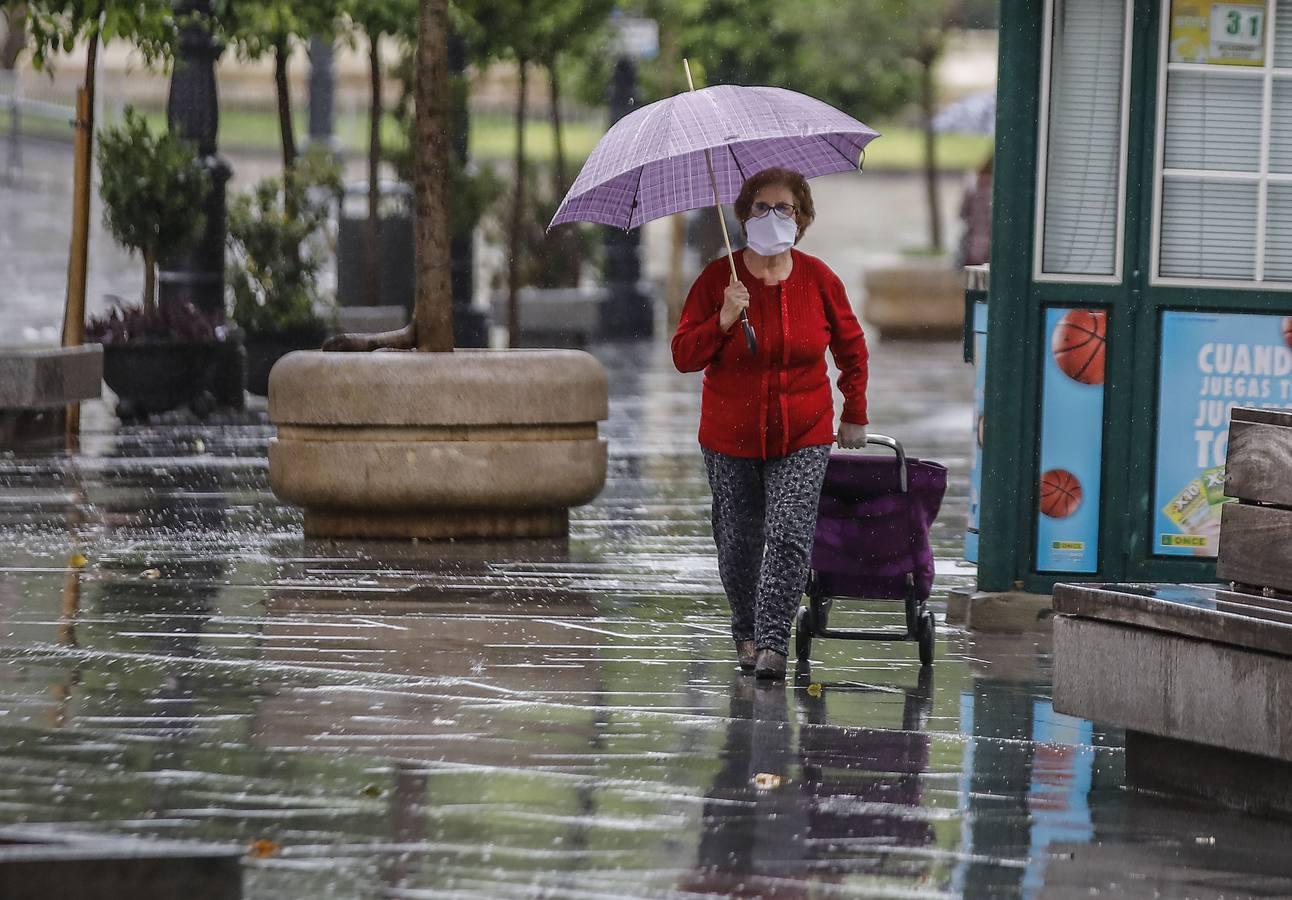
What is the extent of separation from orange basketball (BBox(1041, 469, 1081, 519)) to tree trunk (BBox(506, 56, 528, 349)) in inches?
470

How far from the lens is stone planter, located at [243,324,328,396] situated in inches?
674

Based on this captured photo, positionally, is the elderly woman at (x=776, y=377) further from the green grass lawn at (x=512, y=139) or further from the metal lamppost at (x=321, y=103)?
the green grass lawn at (x=512, y=139)

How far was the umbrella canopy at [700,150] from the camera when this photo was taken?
289 inches

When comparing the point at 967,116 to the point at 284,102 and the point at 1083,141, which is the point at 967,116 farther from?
the point at 1083,141

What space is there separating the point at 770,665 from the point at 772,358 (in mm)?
987

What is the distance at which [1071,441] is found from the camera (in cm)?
872

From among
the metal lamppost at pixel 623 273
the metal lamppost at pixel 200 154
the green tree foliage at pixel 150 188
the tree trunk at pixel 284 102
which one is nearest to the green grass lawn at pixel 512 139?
the metal lamppost at pixel 623 273

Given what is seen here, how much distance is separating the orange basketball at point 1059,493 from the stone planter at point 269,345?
9.26 m

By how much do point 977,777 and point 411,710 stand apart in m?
1.72

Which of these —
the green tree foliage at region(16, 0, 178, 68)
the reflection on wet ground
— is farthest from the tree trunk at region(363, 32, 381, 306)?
the reflection on wet ground

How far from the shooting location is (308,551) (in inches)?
403

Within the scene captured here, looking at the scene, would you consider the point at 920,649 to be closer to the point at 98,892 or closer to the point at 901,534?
the point at 901,534

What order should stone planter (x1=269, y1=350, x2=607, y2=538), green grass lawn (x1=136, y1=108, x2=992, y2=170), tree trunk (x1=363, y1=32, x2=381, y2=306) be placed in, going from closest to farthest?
stone planter (x1=269, y1=350, x2=607, y2=538) < tree trunk (x1=363, y1=32, x2=381, y2=306) < green grass lawn (x1=136, y1=108, x2=992, y2=170)

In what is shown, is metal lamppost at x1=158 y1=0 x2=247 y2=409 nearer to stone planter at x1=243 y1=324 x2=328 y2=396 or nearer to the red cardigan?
stone planter at x1=243 y1=324 x2=328 y2=396
